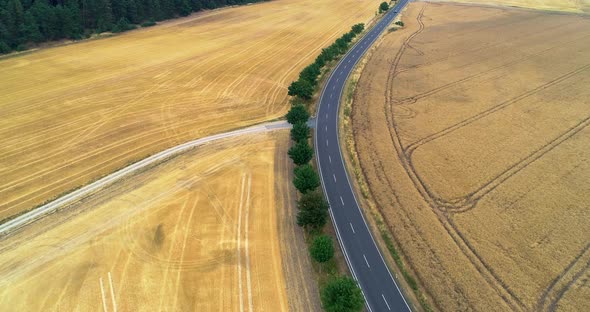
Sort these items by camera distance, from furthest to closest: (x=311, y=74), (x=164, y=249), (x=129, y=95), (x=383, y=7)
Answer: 1. (x=383, y=7)
2. (x=311, y=74)
3. (x=129, y=95)
4. (x=164, y=249)

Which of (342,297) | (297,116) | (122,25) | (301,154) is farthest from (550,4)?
(342,297)

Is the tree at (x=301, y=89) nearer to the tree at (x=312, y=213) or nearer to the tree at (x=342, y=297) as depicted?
the tree at (x=312, y=213)

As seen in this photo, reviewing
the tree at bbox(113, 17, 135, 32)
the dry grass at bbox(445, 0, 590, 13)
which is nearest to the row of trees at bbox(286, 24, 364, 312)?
the tree at bbox(113, 17, 135, 32)

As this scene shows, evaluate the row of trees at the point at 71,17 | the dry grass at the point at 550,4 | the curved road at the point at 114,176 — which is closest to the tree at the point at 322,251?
the curved road at the point at 114,176

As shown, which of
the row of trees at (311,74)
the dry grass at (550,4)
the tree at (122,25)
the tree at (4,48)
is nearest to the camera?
the row of trees at (311,74)

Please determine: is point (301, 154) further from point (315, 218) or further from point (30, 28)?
point (30, 28)

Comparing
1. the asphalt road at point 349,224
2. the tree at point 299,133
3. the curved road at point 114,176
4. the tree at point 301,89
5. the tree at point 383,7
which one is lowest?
the asphalt road at point 349,224
